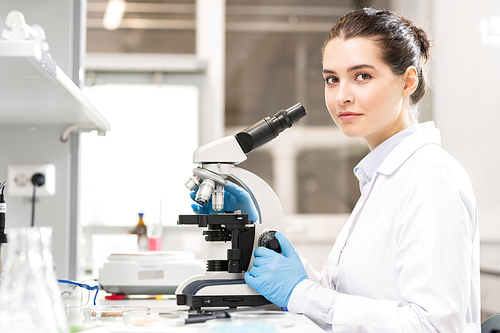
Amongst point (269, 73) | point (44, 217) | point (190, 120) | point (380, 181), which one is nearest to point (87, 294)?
point (44, 217)

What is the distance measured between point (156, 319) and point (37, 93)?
1.99 ft

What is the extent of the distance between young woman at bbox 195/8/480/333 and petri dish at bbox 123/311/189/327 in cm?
24

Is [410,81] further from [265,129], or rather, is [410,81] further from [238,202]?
[238,202]

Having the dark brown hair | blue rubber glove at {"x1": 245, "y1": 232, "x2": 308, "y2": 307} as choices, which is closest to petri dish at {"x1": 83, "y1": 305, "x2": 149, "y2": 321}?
blue rubber glove at {"x1": 245, "y1": 232, "x2": 308, "y2": 307}

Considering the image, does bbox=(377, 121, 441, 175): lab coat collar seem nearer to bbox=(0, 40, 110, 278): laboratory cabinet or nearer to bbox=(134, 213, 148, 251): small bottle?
bbox=(0, 40, 110, 278): laboratory cabinet

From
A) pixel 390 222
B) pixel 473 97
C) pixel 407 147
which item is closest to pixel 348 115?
pixel 407 147

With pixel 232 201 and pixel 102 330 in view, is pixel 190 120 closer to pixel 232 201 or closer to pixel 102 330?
pixel 232 201

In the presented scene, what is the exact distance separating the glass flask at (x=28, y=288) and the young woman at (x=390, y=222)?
0.51 m

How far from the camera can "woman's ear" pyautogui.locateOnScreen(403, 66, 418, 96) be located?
1222 millimetres

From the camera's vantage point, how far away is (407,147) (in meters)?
1.14

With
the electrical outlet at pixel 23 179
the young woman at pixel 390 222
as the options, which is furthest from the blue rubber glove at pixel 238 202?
the electrical outlet at pixel 23 179

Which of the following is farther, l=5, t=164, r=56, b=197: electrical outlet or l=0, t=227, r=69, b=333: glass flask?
l=5, t=164, r=56, b=197: electrical outlet

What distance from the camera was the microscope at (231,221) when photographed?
1027 millimetres

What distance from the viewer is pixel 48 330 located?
0.62 meters
